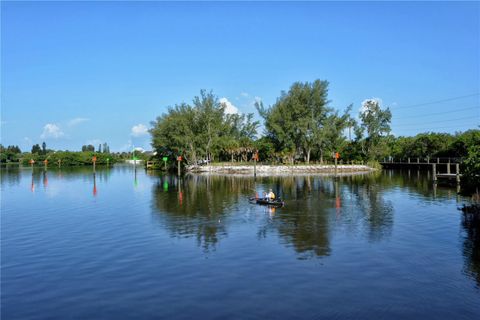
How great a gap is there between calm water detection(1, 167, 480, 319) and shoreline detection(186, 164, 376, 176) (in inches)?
2333

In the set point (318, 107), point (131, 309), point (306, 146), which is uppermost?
point (318, 107)

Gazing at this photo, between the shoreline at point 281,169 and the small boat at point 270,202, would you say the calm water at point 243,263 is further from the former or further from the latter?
the shoreline at point 281,169

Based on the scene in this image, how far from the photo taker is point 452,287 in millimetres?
18344

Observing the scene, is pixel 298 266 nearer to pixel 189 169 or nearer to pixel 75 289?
pixel 75 289

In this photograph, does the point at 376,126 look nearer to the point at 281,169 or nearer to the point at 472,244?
the point at 281,169

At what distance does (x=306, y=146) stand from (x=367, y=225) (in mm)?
80798

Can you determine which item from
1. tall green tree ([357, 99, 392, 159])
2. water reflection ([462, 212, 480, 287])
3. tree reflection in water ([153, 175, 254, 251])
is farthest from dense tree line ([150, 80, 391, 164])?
water reflection ([462, 212, 480, 287])

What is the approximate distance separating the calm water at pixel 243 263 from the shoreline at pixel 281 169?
194ft

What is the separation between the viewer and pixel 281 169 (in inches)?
Result: 3984

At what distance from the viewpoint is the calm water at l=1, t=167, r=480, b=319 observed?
1666 cm

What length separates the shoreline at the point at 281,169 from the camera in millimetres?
100375

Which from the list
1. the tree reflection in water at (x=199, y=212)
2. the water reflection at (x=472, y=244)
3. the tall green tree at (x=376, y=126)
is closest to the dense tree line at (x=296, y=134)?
the tall green tree at (x=376, y=126)

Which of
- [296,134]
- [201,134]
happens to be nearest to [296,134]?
[296,134]

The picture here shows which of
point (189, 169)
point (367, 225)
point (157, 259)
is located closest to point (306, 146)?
point (189, 169)
